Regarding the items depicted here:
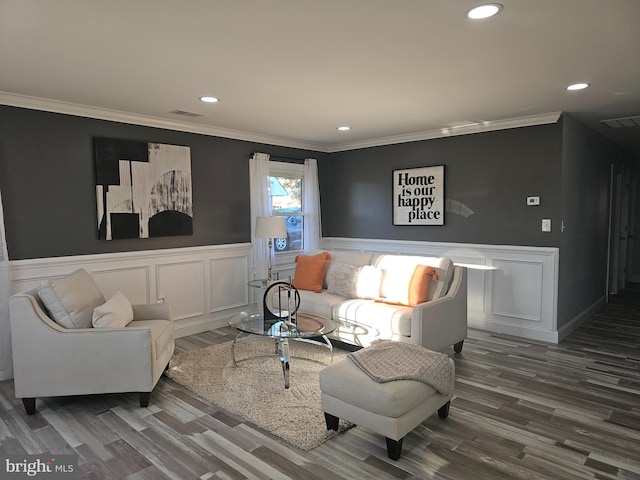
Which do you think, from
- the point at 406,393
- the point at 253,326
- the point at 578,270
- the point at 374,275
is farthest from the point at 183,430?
the point at 578,270

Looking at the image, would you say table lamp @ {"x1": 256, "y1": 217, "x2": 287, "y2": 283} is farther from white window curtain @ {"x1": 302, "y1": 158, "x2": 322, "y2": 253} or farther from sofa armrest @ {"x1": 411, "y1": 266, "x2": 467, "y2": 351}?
sofa armrest @ {"x1": 411, "y1": 266, "x2": 467, "y2": 351}

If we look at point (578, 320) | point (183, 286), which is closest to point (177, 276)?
point (183, 286)

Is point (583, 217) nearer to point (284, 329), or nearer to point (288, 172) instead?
point (288, 172)

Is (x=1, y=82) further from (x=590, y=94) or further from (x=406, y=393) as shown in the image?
(x=590, y=94)

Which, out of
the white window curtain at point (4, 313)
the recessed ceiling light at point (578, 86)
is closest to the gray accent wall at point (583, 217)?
the recessed ceiling light at point (578, 86)

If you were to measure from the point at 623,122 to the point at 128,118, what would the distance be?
206 inches

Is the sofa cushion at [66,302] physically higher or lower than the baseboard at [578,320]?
higher

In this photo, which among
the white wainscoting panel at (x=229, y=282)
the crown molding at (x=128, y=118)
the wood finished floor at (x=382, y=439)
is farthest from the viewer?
the white wainscoting panel at (x=229, y=282)

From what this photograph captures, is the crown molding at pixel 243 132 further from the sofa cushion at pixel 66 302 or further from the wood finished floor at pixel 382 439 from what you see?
the wood finished floor at pixel 382 439

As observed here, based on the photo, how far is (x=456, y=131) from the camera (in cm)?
500

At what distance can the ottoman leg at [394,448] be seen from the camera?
92.0 inches

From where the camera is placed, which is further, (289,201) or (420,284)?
(289,201)

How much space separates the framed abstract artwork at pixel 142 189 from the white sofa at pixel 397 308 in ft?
5.47

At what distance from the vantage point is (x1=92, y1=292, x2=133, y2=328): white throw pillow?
3.02 m
